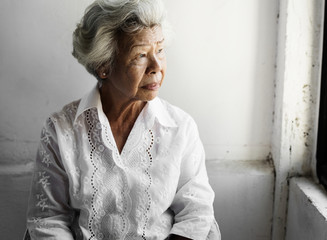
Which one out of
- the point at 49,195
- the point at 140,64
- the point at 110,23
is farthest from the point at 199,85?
the point at 49,195

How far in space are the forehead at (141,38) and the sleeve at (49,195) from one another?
0.44 m

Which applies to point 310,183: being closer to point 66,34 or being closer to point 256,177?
point 256,177

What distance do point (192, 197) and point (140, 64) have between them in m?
0.57

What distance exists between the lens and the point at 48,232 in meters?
1.51

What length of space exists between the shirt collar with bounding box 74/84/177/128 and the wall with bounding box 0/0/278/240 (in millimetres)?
362

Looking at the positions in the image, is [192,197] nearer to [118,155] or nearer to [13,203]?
[118,155]

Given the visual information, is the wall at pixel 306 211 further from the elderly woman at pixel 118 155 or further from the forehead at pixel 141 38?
the forehead at pixel 141 38

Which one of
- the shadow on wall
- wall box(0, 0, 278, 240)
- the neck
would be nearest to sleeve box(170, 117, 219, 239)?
the neck

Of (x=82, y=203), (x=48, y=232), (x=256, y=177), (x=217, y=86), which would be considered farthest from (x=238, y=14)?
(x=48, y=232)

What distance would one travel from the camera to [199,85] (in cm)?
202

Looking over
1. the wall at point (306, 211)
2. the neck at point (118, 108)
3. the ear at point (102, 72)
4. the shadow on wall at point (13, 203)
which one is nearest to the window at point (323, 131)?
the wall at point (306, 211)

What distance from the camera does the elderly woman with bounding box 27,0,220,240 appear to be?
59.6 inches

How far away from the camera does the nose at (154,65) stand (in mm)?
1525

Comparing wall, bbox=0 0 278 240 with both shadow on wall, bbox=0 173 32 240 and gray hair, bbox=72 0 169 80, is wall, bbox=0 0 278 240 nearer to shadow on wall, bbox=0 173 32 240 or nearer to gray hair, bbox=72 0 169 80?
shadow on wall, bbox=0 173 32 240
